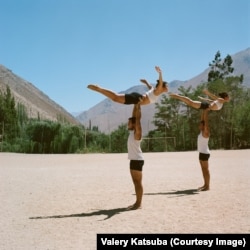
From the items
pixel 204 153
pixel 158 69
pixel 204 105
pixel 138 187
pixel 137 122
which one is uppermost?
pixel 158 69

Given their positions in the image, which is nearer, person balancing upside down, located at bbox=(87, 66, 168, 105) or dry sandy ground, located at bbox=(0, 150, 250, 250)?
dry sandy ground, located at bbox=(0, 150, 250, 250)

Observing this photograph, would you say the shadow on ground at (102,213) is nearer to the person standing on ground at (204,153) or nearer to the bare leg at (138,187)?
the bare leg at (138,187)

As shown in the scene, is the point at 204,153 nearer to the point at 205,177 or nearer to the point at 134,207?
the point at 205,177

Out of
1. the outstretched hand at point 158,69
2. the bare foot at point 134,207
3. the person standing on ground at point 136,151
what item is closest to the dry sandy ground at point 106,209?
the bare foot at point 134,207

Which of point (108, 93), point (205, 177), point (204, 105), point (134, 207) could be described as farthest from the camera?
point (205, 177)

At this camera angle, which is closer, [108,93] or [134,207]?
[108,93]

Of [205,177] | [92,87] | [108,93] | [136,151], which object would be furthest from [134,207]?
[205,177]

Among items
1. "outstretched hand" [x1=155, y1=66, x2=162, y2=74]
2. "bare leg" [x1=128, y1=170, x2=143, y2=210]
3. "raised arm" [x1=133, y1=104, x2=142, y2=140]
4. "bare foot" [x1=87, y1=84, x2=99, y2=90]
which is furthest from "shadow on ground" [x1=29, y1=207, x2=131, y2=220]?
"outstretched hand" [x1=155, y1=66, x2=162, y2=74]

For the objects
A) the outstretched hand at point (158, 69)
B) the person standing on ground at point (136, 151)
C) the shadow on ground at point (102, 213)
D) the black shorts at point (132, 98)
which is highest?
the outstretched hand at point (158, 69)

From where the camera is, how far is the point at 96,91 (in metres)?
6.32

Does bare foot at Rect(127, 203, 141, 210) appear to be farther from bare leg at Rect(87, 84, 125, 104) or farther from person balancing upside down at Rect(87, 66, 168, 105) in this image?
bare leg at Rect(87, 84, 125, 104)

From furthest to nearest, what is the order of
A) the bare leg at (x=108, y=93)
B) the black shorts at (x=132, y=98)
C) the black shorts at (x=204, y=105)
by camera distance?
the black shorts at (x=204, y=105) < the black shorts at (x=132, y=98) < the bare leg at (x=108, y=93)

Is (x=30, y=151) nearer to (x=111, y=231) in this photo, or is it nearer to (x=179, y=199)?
(x=179, y=199)

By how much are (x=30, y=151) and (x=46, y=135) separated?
5.80 feet
